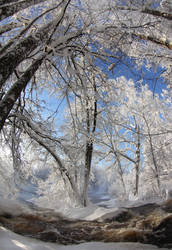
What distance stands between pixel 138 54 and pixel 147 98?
6.85 metres

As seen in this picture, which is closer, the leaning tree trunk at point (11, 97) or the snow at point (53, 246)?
the snow at point (53, 246)

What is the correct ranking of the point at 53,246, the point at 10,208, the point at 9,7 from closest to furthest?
the point at 53,246
the point at 10,208
the point at 9,7

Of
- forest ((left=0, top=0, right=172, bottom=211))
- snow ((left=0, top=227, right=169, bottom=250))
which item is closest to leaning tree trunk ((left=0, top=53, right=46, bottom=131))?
forest ((left=0, top=0, right=172, bottom=211))

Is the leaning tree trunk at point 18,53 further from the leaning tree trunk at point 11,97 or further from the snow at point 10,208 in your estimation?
the snow at point 10,208

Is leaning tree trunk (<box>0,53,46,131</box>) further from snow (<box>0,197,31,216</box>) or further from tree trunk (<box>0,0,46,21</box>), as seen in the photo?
snow (<box>0,197,31,216</box>)

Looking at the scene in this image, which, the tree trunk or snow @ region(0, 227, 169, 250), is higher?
the tree trunk

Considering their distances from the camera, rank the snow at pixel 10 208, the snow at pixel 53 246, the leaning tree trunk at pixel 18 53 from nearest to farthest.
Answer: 1. the snow at pixel 53 246
2. the snow at pixel 10 208
3. the leaning tree trunk at pixel 18 53

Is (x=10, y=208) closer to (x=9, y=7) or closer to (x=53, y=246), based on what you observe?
(x=53, y=246)

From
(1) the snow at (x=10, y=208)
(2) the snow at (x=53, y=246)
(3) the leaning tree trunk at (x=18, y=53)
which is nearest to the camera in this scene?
(2) the snow at (x=53, y=246)

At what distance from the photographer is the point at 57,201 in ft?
28.2

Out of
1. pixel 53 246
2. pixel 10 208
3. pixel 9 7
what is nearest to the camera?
pixel 53 246

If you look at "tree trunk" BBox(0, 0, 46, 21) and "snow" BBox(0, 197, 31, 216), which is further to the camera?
"tree trunk" BBox(0, 0, 46, 21)

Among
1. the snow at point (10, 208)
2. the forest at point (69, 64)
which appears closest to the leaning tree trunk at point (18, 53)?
the forest at point (69, 64)

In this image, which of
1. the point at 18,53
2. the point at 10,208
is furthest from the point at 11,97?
the point at 10,208
